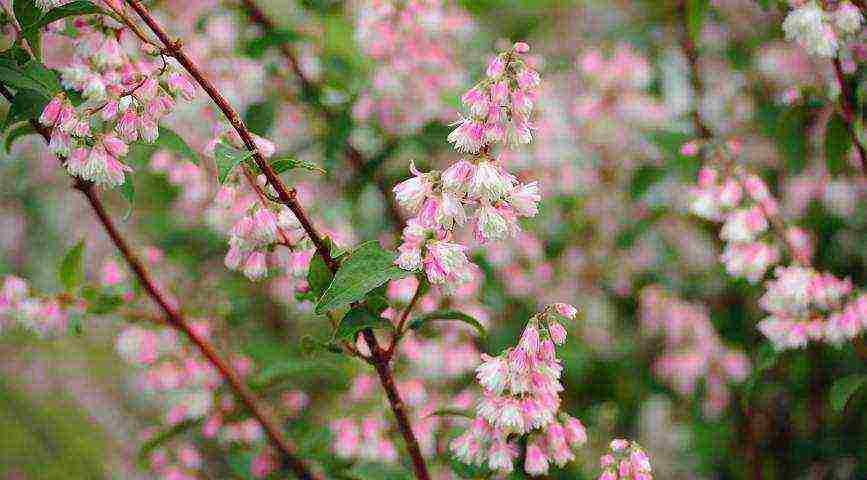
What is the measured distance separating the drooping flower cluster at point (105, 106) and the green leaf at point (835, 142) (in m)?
1.05

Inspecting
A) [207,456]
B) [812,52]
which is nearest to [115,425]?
[207,456]

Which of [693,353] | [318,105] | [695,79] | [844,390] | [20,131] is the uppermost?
[318,105]

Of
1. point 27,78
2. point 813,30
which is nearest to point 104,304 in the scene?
point 27,78

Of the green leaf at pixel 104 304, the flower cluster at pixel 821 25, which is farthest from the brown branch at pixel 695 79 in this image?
the green leaf at pixel 104 304

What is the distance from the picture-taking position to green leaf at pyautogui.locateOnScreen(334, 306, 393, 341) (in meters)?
1.04

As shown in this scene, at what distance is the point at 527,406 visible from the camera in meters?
1.04

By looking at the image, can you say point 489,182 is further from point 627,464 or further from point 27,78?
point 27,78

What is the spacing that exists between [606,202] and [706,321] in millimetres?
443

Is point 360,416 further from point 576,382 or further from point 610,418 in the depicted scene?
point 576,382

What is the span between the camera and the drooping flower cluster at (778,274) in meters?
1.35

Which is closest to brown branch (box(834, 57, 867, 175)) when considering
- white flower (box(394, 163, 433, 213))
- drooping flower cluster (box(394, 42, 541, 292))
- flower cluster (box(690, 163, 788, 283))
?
flower cluster (box(690, 163, 788, 283))

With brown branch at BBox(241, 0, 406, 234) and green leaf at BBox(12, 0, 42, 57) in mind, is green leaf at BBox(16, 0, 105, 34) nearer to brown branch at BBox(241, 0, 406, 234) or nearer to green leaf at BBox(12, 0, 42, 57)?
green leaf at BBox(12, 0, 42, 57)

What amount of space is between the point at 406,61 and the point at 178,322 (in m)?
0.82

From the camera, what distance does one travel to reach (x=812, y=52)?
129 cm
